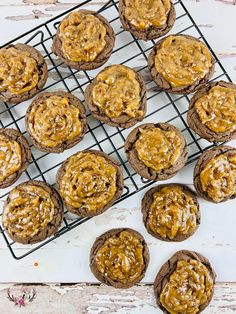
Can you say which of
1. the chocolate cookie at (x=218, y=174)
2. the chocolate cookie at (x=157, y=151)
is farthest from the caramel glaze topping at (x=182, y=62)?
the chocolate cookie at (x=218, y=174)

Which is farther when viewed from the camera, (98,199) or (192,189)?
(192,189)

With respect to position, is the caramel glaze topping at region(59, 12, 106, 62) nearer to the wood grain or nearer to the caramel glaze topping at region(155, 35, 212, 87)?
the caramel glaze topping at region(155, 35, 212, 87)

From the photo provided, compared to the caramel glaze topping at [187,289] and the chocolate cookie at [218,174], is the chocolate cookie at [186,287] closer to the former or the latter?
the caramel glaze topping at [187,289]

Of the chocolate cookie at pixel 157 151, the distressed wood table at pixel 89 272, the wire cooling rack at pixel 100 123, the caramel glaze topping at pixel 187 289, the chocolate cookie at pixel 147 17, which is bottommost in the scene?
the caramel glaze topping at pixel 187 289

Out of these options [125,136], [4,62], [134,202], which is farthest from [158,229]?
[4,62]

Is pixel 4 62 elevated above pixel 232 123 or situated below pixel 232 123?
above

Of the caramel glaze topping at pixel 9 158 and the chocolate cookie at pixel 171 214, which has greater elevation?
the caramel glaze topping at pixel 9 158

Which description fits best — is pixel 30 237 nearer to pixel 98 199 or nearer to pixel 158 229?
pixel 98 199
